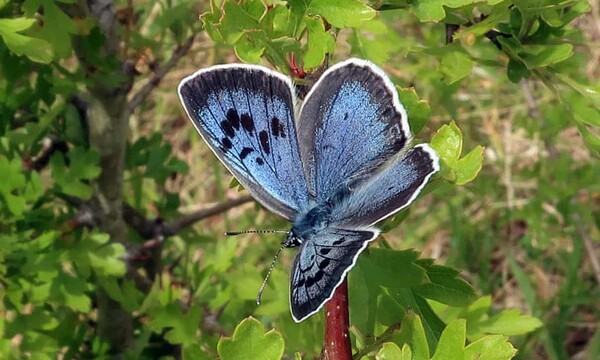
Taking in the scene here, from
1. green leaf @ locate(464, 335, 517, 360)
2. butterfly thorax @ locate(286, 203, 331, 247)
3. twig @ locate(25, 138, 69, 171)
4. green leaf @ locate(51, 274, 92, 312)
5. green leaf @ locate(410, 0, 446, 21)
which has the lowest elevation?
green leaf @ locate(51, 274, 92, 312)

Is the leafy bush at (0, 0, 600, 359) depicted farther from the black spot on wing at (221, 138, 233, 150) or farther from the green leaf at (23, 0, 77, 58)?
the black spot on wing at (221, 138, 233, 150)

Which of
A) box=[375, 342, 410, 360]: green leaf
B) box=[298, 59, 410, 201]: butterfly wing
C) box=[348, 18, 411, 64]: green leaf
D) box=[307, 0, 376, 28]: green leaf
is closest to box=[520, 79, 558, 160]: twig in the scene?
box=[348, 18, 411, 64]: green leaf

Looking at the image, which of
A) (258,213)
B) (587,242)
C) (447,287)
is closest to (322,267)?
(447,287)

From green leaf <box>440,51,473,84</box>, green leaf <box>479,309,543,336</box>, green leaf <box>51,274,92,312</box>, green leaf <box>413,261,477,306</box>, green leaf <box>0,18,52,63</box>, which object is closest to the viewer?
green leaf <box>413,261,477,306</box>

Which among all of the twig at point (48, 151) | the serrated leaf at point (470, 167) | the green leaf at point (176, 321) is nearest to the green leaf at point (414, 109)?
the serrated leaf at point (470, 167)

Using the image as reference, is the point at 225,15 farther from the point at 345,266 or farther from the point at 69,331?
the point at 69,331

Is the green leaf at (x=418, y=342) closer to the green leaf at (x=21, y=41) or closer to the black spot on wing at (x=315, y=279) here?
the black spot on wing at (x=315, y=279)

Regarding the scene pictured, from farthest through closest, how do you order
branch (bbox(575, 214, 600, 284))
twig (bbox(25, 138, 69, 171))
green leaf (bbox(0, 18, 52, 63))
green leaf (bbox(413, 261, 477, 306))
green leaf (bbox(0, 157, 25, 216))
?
branch (bbox(575, 214, 600, 284)) < twig (bbox(25, 138, 69, 171)) < green leaf (bbox(0, 157, 25, 216)) < green leaf (bbox(0, 18, 52, 63)) < green leaf (bbox(413, 261, 477, 306))

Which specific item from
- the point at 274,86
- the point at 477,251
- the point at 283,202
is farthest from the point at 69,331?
the point at 477,251
